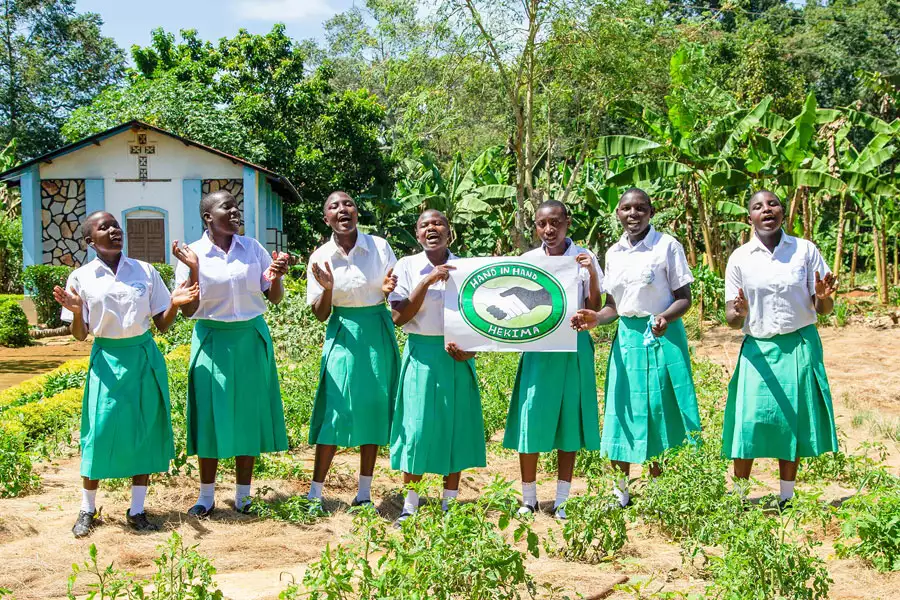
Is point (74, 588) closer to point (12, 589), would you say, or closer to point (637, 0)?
point (12, 589)

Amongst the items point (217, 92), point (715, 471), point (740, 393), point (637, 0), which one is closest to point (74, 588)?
point (715, 471)

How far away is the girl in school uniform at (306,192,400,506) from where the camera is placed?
199 inches

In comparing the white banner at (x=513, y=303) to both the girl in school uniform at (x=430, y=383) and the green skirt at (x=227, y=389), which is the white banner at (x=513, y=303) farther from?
the green skirt at (x=227, y=389)

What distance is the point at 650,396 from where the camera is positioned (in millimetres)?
5117

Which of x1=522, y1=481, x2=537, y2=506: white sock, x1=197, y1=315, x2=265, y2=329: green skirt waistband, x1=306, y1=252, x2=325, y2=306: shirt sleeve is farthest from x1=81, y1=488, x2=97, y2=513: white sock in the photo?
x1=522, y1=481, x2=537, y2=506: white sock

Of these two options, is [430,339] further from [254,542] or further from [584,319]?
[254,542]

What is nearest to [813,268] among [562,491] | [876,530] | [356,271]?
[876,530]

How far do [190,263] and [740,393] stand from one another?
3230mm

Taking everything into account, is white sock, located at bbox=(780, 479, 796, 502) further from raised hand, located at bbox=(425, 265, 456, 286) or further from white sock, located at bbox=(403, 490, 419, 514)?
raised hand, located at bbox=(425, 265, 456, 286)

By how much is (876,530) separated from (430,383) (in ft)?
7.55

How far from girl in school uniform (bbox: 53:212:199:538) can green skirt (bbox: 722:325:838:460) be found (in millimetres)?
3196

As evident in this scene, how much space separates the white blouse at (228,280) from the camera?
197 inches

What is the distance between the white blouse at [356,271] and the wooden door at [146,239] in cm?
1548

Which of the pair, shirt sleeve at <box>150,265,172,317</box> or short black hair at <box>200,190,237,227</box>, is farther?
short black hair at <box>200,190,237,227</box>
